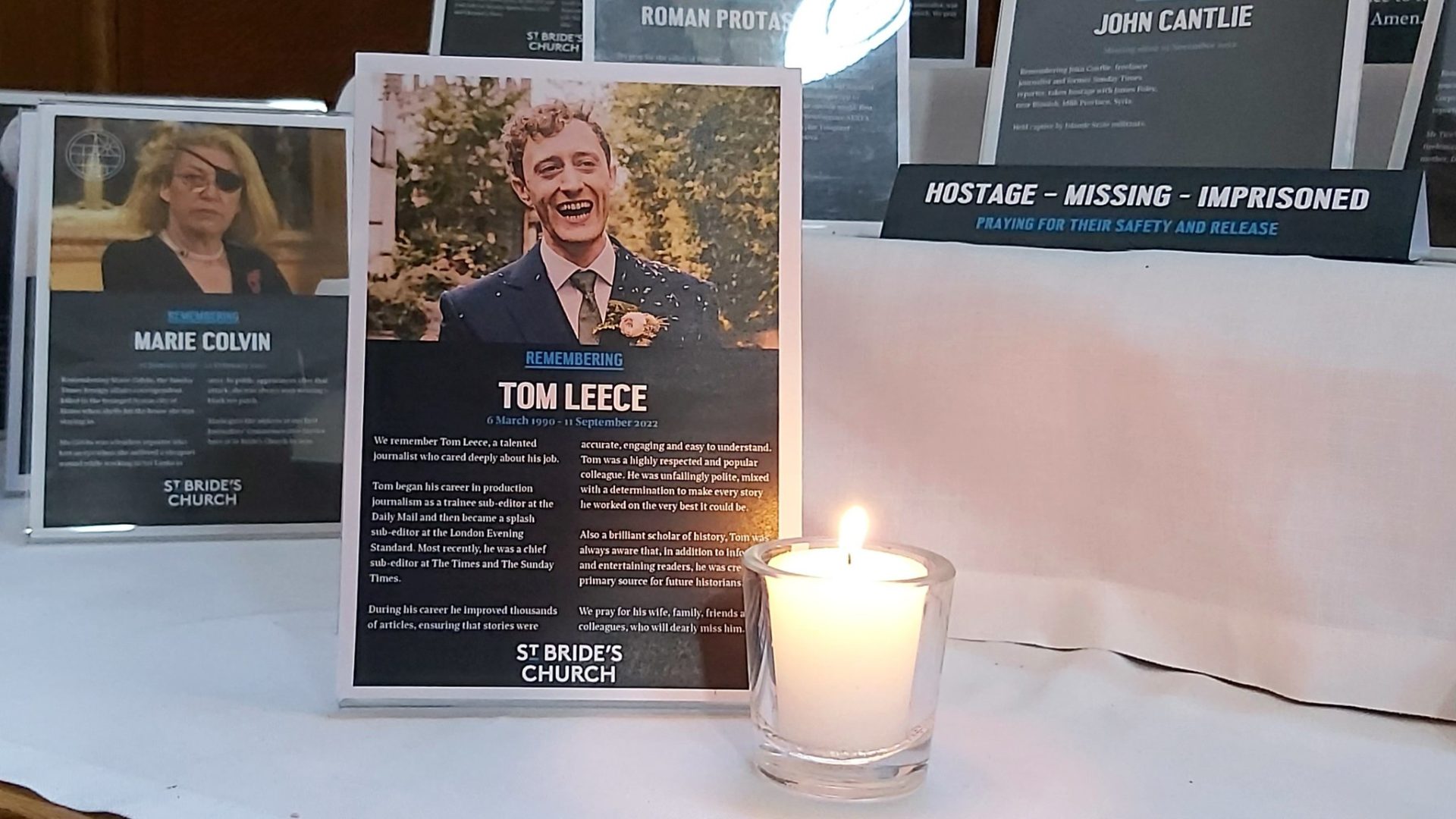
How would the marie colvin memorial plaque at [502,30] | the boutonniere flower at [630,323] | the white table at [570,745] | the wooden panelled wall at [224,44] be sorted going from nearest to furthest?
the white table at [570,745] < the boutonniere flower at [630,323] < the marie colvin memorial plaque at [502,30] < the wooden panelled wall at [224,44]

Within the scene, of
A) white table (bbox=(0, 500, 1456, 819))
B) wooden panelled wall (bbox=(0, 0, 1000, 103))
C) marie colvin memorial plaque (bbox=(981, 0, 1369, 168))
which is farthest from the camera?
wooden panelled wall (bbox=(0, 0, 1000, 103))

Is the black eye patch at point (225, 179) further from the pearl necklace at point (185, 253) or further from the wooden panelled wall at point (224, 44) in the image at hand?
the wooden panelled wall at point (224, 44)

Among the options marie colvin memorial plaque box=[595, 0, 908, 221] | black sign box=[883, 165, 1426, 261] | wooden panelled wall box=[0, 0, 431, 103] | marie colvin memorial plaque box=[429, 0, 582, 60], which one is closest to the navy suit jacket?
black sign box=[883, 165, 1426, 261]

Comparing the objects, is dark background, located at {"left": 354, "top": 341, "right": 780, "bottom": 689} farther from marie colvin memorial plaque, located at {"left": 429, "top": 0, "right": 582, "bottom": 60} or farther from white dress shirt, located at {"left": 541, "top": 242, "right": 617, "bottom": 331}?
marie colvin memorial plaque, located at {"left": 429, "top": 0, "right": 582, "bottom": 60}

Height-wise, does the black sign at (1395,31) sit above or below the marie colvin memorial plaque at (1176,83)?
above

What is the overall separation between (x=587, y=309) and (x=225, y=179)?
47cm

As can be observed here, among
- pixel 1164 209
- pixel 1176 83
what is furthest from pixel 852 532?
pixel 1176 83

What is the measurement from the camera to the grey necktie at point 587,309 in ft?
2.04

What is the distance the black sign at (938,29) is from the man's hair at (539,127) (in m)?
0.63

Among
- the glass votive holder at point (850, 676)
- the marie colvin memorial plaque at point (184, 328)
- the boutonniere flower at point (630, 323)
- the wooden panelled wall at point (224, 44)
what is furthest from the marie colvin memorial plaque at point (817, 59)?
the wooden panelled wall at point (224, 44)

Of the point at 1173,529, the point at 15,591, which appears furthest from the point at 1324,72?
the point at 15,591

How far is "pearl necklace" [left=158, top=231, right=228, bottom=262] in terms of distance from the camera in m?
0.92

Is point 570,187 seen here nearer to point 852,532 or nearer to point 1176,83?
point 852,532

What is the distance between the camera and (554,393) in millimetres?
618
